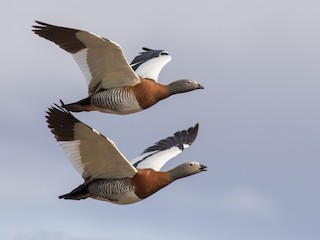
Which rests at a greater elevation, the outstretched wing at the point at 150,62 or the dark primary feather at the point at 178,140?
the outstretched wing at the point at 150,62

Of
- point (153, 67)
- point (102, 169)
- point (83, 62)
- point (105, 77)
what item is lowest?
point (102, 169)

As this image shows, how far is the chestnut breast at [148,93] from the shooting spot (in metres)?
28.3

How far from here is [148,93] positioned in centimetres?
2839

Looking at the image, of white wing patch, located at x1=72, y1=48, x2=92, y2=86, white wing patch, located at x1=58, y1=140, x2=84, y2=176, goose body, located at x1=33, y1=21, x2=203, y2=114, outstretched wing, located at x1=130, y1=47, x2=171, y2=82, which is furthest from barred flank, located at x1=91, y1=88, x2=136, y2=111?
white wing patch, located at x1=58, y1=140, x2=84, y2=176

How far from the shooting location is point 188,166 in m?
27.2

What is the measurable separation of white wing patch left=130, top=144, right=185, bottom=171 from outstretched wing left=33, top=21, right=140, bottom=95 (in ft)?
8.28

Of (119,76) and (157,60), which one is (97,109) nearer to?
(119,76)

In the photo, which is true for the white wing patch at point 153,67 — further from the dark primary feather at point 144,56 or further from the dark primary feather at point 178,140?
the dark primary feather at point 178,140

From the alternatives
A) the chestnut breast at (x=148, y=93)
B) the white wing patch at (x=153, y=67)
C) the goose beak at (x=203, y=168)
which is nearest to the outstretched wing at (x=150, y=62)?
the white wing patch at (x=153, y=67)

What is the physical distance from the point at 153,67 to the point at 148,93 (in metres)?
3.15

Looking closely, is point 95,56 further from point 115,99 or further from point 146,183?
point 146,183

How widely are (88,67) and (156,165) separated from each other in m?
3.37

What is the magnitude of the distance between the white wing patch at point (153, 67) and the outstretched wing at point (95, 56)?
203cm

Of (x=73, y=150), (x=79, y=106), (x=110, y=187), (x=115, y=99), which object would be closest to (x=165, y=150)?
(x=115, y=99)
